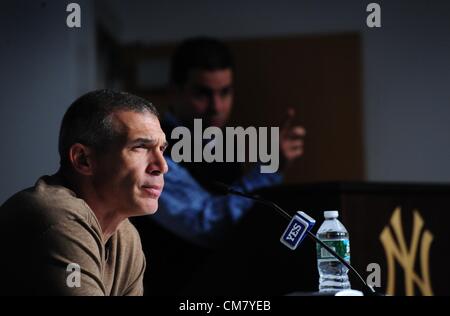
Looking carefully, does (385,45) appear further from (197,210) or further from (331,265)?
(331,265)

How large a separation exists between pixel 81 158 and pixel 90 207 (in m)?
0.09

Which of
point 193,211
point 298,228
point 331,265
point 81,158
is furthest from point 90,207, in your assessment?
point 193,211

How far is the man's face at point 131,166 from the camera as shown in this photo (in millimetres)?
1404

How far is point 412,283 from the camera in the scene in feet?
7.13

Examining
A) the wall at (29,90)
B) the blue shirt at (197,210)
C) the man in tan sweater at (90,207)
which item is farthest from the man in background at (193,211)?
the man in tan sweater at (90,207)

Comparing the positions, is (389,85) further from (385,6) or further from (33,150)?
(33,150)

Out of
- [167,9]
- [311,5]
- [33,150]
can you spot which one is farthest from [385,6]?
[33,150]

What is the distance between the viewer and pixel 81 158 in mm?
1397

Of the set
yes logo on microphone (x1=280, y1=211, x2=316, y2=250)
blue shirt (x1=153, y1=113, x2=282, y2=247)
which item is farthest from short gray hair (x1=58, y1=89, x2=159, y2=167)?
blue shirt (x1=153, y1=113, x2=282, y2=247)

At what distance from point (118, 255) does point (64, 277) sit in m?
0.25

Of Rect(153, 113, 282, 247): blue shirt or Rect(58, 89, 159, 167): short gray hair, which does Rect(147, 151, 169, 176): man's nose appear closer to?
Rect(58, 89, 159, 167): short gray hair

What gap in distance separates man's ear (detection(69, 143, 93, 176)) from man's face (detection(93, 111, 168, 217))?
1 centimetres

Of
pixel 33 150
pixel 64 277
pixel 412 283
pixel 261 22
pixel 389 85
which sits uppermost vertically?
pixel 261 22

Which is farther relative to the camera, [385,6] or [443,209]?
[385,6]
